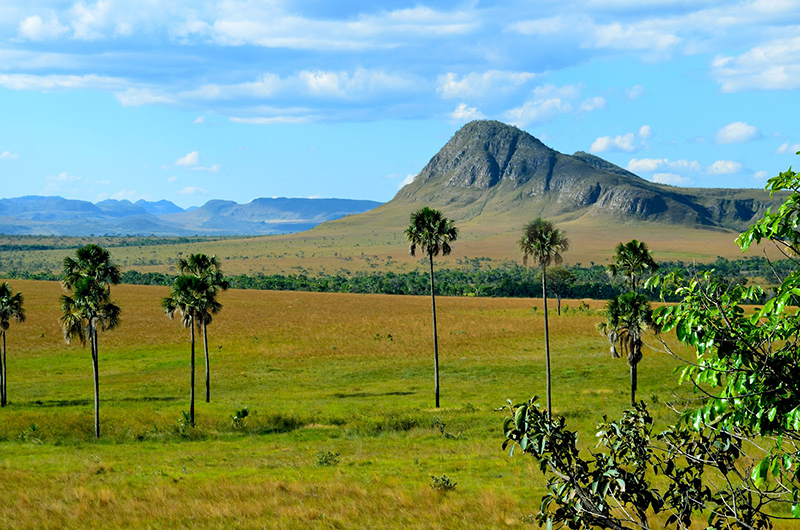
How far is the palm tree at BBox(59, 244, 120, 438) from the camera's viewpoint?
35656 millimetres

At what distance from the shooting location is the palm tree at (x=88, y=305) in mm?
35656

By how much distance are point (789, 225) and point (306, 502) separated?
1758 cm

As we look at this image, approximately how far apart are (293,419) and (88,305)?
47.3 ft

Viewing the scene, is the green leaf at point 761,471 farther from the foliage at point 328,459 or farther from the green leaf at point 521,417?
the foliage at point 328,459

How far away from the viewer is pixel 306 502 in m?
20.8

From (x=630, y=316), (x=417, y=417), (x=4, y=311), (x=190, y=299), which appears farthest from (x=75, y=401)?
(x=630, y=316)

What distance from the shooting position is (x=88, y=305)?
117 ft

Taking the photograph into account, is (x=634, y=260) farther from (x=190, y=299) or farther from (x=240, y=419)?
(x=190, y=299)

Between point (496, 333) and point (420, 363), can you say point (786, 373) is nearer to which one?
point (420, 363)

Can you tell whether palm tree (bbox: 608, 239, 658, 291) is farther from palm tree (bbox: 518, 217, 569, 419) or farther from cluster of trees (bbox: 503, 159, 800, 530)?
cluster of trees (bbox: 503, 159, 800, 530)

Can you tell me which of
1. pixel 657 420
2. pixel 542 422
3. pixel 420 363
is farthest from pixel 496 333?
pixel 542 422

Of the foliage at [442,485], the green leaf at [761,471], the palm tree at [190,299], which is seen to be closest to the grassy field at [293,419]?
the foliage at [442,485]

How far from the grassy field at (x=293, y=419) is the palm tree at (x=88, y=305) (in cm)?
627

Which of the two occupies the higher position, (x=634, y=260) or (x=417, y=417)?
(x=634, y=260)
